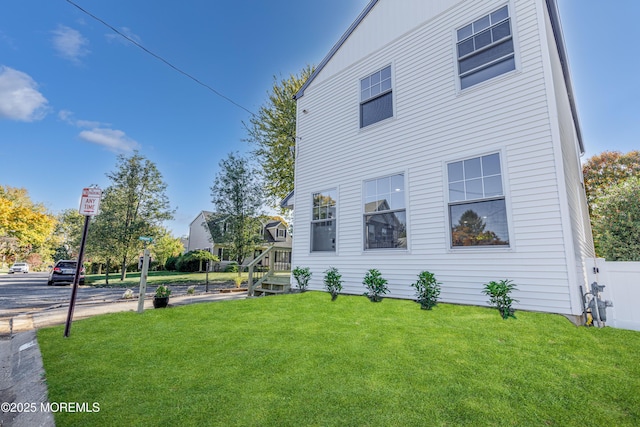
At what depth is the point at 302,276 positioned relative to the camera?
7.70 metres

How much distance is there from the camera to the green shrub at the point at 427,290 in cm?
498

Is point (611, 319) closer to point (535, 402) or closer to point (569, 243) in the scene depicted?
point (569, 243)

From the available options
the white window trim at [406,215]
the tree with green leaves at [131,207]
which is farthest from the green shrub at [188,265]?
the white window trim at [406,215]

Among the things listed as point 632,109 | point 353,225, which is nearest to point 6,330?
point 353,225

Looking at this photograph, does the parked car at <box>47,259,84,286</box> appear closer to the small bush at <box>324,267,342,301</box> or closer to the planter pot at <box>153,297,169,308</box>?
the planter pot at <box>153,297,169,308</box>

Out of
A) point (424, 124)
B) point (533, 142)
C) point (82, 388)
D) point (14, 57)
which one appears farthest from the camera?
point (14, 57)

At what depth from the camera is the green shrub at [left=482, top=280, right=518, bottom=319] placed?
421 centimetres

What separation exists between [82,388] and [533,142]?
676 cm

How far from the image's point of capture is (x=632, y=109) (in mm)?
11805

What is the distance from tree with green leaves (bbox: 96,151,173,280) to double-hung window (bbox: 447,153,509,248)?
17.7 meters

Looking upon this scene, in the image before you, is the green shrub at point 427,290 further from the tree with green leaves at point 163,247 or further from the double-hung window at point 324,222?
the tree with green leaves at point 163,247

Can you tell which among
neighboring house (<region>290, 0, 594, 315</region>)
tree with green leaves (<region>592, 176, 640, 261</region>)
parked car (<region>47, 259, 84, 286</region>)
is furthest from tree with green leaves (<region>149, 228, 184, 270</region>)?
tree with green leaves (<region>592, 176, 640, 261</region>)

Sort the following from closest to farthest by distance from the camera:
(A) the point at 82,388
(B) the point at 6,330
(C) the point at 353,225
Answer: (A) the point at 82,388 < (B) the point at 6,330 < (C) the point at 353,225

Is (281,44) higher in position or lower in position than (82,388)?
higher
